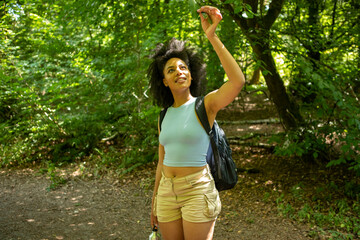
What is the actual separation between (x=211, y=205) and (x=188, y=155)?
1.19 ft

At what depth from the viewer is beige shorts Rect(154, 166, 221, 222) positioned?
1.88 metres

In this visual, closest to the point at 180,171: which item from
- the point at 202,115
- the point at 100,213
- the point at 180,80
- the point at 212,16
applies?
the point at 202,115

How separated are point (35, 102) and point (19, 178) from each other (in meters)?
2.13

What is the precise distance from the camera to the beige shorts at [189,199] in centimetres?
188

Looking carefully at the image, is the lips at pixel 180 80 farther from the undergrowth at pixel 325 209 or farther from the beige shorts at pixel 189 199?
the undergrowth at pixel 325 209

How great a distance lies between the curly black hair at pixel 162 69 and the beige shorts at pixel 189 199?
0.70m

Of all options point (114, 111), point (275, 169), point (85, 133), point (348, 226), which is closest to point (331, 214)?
point (348, 226)

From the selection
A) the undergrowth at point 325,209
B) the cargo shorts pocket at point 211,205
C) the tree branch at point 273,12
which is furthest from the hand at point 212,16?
the tree branch at point 273,12

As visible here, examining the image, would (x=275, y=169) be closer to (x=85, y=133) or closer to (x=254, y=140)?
(x=254, y=140)

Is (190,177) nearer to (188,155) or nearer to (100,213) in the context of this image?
(188,155)

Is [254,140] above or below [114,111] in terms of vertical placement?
below

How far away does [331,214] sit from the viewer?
441 centimetres

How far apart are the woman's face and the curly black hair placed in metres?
0.09

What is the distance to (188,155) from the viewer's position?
198 cm
